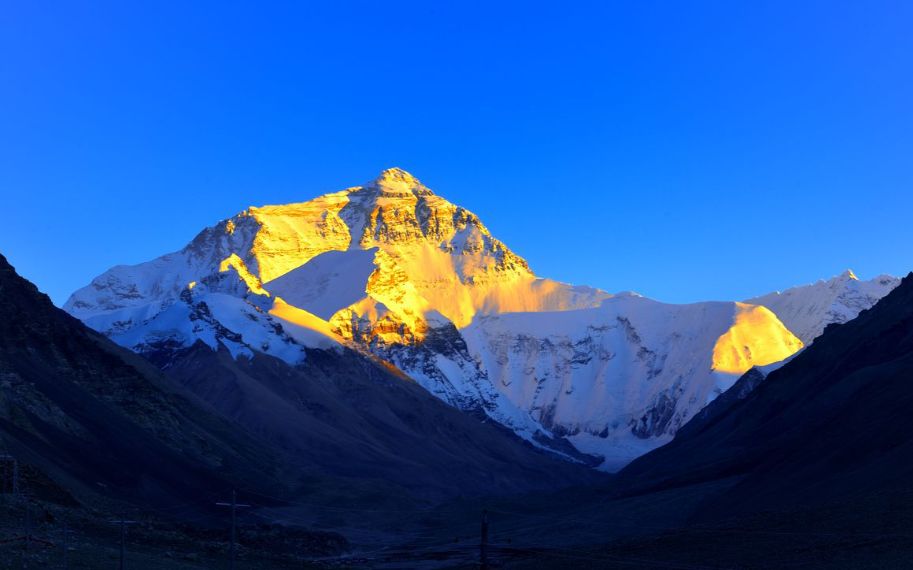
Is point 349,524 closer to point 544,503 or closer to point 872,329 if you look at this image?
point 544,503

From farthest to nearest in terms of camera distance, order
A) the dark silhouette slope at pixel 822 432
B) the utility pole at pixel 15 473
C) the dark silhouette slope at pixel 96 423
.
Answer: the dark silhouette slope at pixel 96 423 < the dark silhouette slope at pixel 822 432 < the utility pole at pixel 15 473

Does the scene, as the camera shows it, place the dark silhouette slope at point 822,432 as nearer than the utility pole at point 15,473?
No

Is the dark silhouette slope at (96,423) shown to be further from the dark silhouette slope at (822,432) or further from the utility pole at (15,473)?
the dark silhouette slope at (822,432)

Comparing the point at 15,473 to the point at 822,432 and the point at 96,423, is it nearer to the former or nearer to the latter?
the point at 96,423

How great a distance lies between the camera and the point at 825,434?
11481cm

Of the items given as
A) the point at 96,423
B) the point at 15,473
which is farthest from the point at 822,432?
the point at 96,423

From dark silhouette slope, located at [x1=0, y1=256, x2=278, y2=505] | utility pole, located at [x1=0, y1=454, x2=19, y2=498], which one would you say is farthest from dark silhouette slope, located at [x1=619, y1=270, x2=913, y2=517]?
Answer: utility pole, located at [x1=0, y1=454, x2=19, y2=498]

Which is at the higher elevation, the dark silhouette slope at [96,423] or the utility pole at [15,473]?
the dark silhouette slope at [96,423]

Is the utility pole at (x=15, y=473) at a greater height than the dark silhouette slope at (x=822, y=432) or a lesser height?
lesser

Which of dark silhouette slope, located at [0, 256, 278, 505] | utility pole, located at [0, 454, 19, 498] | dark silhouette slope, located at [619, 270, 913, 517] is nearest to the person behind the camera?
utility pole, located at [0, 454, 19, 498]

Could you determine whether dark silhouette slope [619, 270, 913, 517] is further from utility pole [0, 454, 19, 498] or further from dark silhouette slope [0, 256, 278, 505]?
utility pole [0, 454, 19, 498]

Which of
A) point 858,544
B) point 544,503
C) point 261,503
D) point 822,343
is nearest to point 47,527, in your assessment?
point 858,544

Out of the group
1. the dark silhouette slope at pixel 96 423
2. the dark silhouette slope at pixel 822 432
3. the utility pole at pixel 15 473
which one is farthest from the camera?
the dark silhouette slope at pixel 96 423

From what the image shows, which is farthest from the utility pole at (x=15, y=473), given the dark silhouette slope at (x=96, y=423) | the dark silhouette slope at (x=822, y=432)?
the dark silhouette slope at (x=822, y=432)
